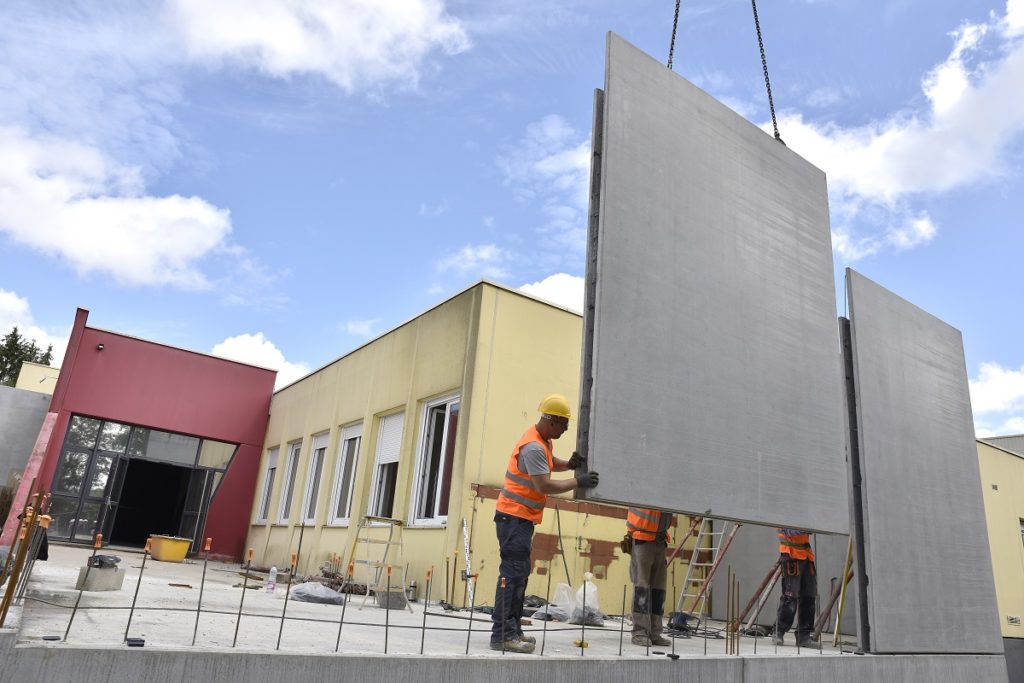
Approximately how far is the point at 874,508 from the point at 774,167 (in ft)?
10.2

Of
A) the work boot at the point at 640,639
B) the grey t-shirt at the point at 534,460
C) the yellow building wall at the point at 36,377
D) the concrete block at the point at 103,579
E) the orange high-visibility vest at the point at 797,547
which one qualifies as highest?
the yellow building wall at the point at 36,377

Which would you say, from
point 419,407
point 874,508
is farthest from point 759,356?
point 419,407

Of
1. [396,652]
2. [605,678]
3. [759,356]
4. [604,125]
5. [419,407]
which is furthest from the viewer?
[419,407]

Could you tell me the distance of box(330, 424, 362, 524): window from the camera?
11.5 m

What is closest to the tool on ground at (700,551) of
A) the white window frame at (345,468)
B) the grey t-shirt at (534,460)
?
the white window frame at (345,468)

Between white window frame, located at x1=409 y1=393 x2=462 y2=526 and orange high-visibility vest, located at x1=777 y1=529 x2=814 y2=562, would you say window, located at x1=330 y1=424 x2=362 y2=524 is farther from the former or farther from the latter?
orange high-visibility vest, located at x1=777 y1=529 x2=814 y2=562

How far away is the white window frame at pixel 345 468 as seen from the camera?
11.4 meters

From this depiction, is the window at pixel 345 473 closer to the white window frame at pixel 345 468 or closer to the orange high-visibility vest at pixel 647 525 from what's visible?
the white window frame at pixel 345 468

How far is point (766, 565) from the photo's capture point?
966cm

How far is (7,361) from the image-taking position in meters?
33.5

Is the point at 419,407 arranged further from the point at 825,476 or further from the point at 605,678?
the point at 605,678

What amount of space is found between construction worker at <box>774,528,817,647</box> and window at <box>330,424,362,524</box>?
6.86 metres

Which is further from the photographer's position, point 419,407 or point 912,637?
point 419,407

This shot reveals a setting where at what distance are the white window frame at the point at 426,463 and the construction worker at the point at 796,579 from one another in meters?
3.97
